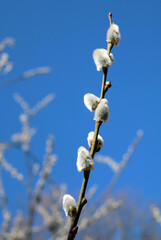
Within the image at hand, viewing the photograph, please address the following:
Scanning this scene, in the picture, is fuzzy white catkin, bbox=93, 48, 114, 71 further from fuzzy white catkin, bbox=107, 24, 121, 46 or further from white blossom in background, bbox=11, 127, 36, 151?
white blossom in background, bbox=11, 127, 36, 151

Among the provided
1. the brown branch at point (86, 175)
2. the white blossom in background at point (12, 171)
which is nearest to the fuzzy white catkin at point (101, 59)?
the brown branch at point (86, 175)

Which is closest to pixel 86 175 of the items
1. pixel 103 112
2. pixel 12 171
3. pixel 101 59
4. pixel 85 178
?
pixel 85 178

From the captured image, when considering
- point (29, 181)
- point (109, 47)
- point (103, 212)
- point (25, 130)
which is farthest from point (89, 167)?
point (25, 130)

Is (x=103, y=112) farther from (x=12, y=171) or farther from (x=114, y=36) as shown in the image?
(x=12, y=171)

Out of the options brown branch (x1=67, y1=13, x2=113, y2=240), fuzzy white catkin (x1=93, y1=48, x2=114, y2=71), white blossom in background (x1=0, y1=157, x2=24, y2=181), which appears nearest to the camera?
brown branch (x1=67, y1=13, x2=113, y2=240)

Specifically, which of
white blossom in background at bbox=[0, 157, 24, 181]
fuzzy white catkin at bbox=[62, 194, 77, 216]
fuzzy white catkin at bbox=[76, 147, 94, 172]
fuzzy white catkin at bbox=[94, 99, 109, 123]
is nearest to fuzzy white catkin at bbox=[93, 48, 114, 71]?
fuzzy white catkin at bbox=[94, 99, 109, 123]

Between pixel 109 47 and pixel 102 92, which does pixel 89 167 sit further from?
pixel 109 47

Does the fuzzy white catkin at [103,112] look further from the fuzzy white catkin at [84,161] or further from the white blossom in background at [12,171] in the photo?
the white blossom in background at [12,171]
